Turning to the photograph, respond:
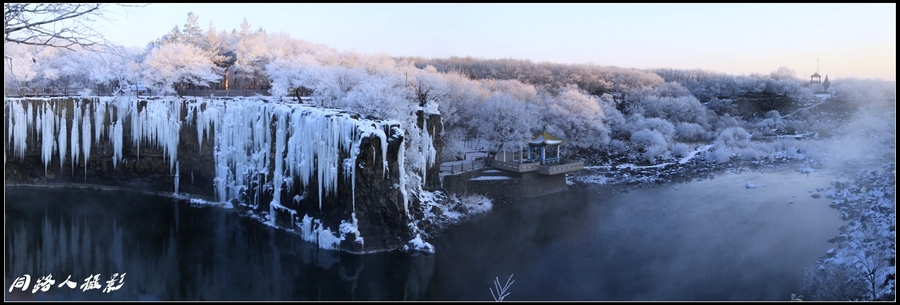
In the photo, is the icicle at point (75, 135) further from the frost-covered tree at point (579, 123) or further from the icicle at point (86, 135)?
the frost-covered tree at point (579, 123)

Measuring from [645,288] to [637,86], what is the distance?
165 feet

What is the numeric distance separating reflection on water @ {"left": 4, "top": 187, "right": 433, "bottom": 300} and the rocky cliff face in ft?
3.94

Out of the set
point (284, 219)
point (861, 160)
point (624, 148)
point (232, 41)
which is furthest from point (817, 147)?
point (232, 41)

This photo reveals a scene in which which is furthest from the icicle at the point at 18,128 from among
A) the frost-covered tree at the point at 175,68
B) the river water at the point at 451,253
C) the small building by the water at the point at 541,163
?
the small building by the water at the point at 541,163

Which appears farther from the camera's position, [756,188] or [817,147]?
[817,147]

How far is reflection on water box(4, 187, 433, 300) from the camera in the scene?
17406mm

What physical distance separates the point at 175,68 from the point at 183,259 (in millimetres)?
18725

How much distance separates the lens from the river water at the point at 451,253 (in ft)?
57.4

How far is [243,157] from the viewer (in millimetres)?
27156

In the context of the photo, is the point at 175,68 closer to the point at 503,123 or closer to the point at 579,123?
the point at 503,123

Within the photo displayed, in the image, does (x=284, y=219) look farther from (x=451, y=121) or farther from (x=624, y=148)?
(x=624, y=148)

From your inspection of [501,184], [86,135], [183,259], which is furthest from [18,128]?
[501,184]

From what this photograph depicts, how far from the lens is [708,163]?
4106 cm

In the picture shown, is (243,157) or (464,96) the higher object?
(464,96)
